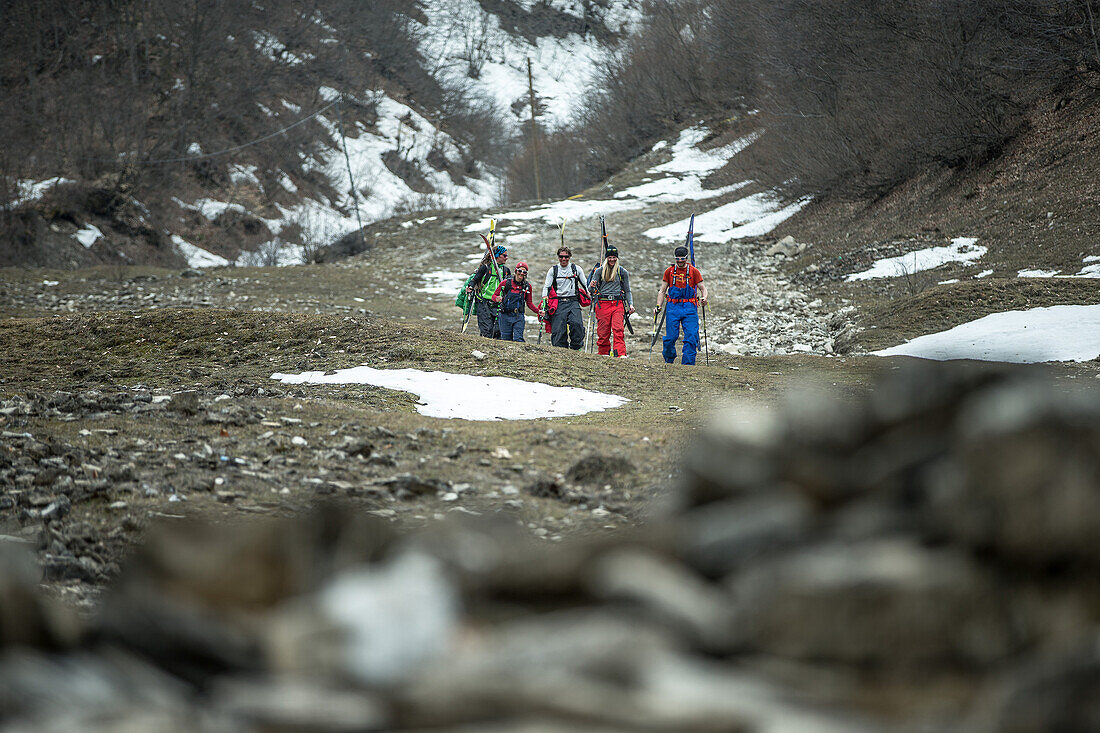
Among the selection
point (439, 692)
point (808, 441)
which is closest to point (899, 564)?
point (808, 441)

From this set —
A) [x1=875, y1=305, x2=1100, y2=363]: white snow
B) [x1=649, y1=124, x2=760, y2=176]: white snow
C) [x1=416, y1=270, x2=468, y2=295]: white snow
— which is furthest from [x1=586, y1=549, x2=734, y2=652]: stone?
[x1=649, y1=124, x2=760, y2=176]: white snow

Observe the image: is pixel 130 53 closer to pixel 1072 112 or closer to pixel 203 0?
pixel 203 0

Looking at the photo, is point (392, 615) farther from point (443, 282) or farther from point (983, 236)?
point (443, 282)

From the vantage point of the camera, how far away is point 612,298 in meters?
13.7

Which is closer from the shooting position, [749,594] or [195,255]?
[749,594]

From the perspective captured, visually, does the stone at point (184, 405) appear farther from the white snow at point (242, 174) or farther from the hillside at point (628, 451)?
the white snow at point (242, 174)

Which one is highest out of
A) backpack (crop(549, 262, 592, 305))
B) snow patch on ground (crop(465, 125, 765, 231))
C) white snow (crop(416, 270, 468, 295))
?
snow patch on ground (crop(465, 125, 765, 231))

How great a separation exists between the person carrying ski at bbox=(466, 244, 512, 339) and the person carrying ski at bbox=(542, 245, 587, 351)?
87 cm

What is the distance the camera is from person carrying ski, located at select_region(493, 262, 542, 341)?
1409 cm

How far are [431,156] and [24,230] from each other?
3522 cm

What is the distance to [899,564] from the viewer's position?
161cm

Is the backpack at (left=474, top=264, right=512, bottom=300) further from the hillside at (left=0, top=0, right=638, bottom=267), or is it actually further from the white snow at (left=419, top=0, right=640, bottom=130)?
the white snow at (left=419, top=0, right=640, bottom=130)

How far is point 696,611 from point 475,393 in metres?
7.35

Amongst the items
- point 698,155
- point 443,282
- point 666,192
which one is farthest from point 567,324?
point 698,155
